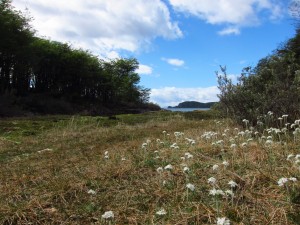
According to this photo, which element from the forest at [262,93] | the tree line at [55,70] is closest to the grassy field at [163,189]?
the forest at [262,93]

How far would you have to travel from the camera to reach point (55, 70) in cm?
6047

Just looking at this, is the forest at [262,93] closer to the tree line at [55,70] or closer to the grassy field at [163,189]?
the grassy field at [163,189]

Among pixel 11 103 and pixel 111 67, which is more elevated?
pixel 111 67

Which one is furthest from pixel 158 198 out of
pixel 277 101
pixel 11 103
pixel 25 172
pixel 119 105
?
pixel 119 105

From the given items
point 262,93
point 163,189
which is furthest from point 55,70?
point 163,189

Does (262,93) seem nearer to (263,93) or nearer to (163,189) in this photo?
(263,93)

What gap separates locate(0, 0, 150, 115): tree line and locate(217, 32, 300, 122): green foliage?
110 feet

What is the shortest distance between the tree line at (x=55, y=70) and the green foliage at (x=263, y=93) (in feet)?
110

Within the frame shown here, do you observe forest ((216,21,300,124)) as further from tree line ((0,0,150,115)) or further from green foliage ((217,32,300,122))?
tree line ((0,0,150,115))

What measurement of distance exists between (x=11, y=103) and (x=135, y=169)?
115 ft

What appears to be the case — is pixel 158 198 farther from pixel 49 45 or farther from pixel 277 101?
pixel 49 45

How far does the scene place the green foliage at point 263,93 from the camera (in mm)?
10211

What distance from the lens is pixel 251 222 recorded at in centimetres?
354

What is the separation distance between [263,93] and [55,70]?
53.1m
